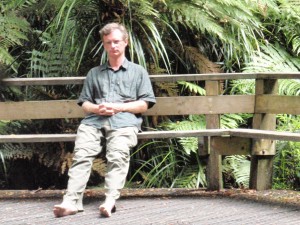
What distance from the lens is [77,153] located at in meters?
4.24

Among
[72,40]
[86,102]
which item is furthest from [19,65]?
[86,102]

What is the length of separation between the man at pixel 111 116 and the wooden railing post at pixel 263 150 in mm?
919

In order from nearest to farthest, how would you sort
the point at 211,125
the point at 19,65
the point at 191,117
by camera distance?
the point at 211,125, the point at 191,117, the point at 19,65

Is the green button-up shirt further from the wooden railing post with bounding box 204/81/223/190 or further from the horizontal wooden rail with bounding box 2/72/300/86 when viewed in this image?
the wooden railing post with bounding box 204/81/223/190

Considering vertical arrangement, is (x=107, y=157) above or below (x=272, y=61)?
below

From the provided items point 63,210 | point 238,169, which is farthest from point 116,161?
point 238,169

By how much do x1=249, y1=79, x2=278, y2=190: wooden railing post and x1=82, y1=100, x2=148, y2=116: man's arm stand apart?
0.98 metres

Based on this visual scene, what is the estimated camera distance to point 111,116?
14.3ft

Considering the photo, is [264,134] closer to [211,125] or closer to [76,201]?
[211,125]

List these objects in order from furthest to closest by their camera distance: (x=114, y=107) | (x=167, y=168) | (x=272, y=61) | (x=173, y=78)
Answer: (x=272, y=61) < (x=167, y=168) < (x=173, y=78) < (x=114, y=107)

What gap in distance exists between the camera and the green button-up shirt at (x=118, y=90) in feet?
14.4

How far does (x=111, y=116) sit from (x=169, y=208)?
0.74 metres

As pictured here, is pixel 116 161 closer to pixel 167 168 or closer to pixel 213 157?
pixel 213 157

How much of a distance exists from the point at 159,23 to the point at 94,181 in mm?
1646
